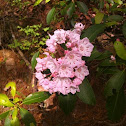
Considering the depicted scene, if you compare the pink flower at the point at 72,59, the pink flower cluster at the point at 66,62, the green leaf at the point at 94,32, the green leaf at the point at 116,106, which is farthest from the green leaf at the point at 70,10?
the green leaf at the point at 116,106

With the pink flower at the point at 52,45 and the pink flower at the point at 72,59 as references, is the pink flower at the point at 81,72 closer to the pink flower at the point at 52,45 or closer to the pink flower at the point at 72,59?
the pink flower at the point at 72,59

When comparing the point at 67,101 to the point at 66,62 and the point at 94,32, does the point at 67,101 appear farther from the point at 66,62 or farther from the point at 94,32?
the point at 94,32

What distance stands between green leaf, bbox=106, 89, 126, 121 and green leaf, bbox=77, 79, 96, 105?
258 mm

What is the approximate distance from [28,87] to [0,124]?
562 mm

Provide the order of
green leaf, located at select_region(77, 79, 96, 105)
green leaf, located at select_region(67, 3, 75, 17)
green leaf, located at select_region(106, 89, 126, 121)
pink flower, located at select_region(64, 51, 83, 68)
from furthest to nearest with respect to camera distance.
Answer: green leaf, located at select_region(67, 3, 75, 17) → green leaf, located at select_region(106, 89, 126, 121) → green leaf, located at select_region(77, 79, 96, 105) → pink flower, located at select_region(64, 51, 83, 68)

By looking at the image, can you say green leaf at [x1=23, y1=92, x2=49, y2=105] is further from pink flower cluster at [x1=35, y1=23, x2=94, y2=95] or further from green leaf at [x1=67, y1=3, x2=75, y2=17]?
green leaf at [x1=67, y1=3, x2=75, y2=17]

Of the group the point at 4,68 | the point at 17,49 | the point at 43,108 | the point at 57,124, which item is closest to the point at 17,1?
the point at 17,49

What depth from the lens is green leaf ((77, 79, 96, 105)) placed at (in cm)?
126

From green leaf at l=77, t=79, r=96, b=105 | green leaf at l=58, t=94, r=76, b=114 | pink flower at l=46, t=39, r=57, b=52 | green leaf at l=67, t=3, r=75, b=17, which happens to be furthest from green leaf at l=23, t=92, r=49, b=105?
green leaf at l=67, t=3, r=75, b=17

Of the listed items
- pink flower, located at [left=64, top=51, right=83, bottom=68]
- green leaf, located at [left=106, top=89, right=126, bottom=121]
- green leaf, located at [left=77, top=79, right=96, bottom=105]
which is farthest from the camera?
green leaf, located at [left=106, top=89, right=126, bottom=121]

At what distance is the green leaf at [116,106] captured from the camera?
1.39 m

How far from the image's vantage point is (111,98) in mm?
1440

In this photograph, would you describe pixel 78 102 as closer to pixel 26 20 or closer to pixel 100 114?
pixel 100 114

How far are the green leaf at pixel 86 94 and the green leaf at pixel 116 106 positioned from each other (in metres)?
0.26
